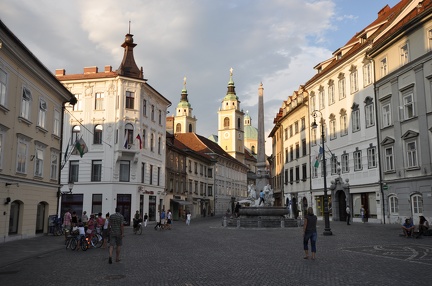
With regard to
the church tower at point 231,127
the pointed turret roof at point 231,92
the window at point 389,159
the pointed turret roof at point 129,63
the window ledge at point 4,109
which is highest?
the pointed turret roof at point 231,92

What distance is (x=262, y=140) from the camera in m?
38.4

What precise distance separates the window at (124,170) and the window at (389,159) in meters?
24.3

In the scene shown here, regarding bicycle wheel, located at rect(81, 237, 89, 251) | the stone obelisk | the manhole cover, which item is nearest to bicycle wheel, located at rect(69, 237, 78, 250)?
bicycle wheel, located at rect(81, 237, 89, 251)

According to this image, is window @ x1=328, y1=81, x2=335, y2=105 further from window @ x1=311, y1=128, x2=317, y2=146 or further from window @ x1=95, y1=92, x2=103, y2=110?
window @ x1=95, y1=92, x2=103, y2=110

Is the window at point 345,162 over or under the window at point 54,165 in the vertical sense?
over

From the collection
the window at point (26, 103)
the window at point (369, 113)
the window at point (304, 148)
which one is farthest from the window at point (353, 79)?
the window at point (26, 103)

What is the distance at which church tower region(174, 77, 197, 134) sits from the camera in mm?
125000

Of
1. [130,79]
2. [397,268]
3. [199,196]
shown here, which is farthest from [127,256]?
[199,196]

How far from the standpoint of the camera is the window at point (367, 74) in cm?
3499

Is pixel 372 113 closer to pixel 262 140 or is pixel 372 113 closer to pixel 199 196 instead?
pixel 262 140

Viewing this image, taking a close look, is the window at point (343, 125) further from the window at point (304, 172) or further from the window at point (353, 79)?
the window at point (304, 172)

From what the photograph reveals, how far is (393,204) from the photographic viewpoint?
1256 inches

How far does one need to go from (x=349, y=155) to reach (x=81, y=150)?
2360 cm

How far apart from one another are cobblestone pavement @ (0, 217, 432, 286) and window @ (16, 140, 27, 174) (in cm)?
522
